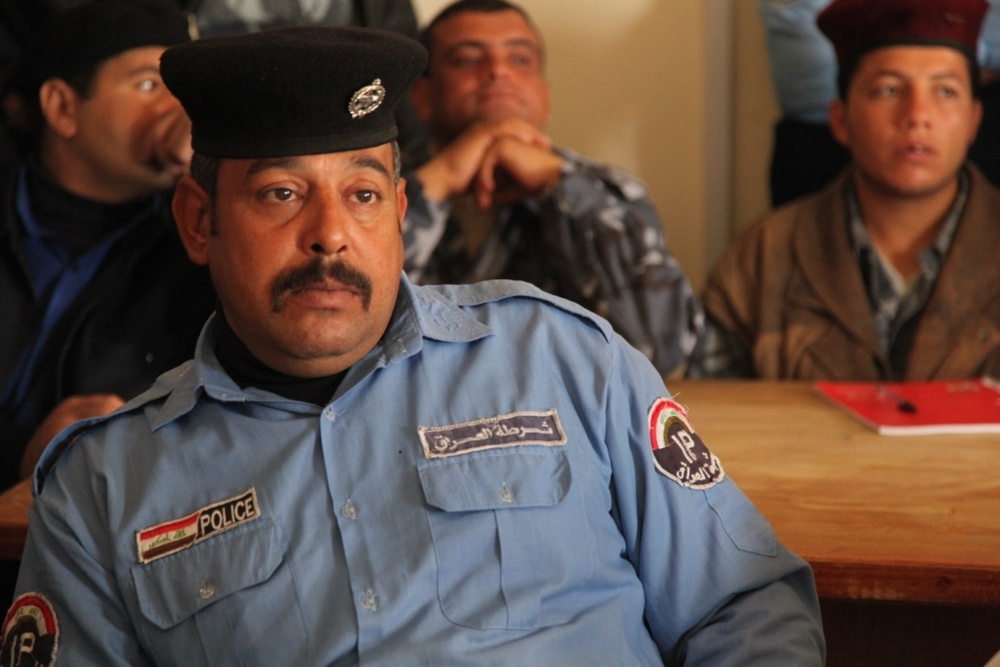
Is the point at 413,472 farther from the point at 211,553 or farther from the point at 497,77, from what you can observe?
the point at 497,77

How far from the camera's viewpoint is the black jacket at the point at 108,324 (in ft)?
A: 6.54

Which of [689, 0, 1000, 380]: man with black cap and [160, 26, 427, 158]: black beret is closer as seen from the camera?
[160, 26, 427, 158]: black beret

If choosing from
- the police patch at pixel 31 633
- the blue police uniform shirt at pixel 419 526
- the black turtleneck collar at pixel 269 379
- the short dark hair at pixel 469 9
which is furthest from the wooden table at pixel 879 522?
the short dark hair at pixel 469 9

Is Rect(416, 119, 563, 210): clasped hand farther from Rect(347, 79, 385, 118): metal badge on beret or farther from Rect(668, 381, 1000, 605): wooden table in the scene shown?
Rect(347, 79, 385, 118): metal badge on beret

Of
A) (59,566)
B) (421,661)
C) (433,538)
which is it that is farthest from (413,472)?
(59,566)

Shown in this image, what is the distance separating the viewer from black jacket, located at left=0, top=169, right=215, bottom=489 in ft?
6.54

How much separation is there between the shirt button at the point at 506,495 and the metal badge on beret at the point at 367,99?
41cm

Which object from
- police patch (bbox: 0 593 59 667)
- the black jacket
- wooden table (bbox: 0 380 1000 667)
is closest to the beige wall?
wooden table (bbox: 0 380 1000 667)

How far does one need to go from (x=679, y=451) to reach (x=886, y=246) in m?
1.17

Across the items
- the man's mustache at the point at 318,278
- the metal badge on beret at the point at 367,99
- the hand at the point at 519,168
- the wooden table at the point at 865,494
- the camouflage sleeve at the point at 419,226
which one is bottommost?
the wooden table at the point at 865,494

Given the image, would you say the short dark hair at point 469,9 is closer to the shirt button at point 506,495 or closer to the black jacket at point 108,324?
the black jacket at point 108,324

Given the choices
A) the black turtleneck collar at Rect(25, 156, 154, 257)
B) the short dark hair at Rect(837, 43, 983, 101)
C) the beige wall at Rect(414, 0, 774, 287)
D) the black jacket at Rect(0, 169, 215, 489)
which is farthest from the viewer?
the beige wall at Rect(414, 0, 774, 287)

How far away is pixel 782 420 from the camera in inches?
73.3

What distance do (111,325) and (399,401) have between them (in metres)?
0.89
